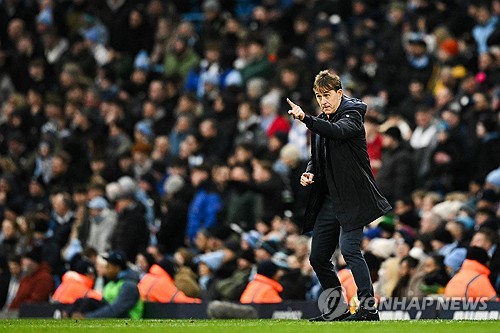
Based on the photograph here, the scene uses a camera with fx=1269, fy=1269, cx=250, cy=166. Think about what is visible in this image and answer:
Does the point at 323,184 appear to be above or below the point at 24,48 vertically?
below

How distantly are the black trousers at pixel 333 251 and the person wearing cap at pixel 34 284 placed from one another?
27.1 ft

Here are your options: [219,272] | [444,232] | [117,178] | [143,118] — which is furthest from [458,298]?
[143,118]

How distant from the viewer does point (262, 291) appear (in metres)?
15.2

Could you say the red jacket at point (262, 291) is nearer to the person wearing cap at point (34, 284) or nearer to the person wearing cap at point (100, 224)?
the person wearing cap at point (34, 284)

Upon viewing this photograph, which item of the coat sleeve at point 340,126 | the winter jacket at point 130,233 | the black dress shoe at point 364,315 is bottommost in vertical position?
the black dress shoe at point 364,315

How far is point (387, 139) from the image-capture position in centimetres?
1845

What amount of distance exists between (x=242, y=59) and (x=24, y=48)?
5730 mm

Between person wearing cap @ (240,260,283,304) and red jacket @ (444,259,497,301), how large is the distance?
92.5 inches

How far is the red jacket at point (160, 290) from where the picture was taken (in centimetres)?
1602

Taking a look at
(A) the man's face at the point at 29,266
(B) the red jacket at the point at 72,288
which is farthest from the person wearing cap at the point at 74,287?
(A) the man's face at the point at 29,266

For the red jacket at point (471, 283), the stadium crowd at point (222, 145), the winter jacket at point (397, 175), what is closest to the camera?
the red jacket at point (471, 283)

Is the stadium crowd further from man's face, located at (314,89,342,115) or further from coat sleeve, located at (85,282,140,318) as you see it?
man's face, located at (314,89,342,115)

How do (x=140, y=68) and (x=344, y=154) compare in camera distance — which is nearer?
(x=344, y=154)

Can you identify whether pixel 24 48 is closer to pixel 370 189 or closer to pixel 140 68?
pixel 140 68
